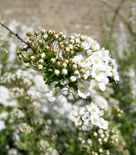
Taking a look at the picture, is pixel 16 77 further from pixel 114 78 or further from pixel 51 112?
pixel 114 78

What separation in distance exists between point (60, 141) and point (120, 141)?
103 cm

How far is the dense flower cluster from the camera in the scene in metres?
1.49

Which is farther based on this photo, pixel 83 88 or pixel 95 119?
pixel 95 119

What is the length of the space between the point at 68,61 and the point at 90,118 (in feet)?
1.75

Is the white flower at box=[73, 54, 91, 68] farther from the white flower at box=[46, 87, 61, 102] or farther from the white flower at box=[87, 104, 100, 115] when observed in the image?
the white flower at box=[87, 104, 100, 115]

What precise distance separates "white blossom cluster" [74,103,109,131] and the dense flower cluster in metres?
0.25

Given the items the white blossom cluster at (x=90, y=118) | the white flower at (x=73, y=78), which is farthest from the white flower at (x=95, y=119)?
the white flower at (x=73, y=78)

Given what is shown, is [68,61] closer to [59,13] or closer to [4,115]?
[4,115]

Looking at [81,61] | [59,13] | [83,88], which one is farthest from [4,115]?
[59,13]

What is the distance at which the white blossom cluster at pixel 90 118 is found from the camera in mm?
1747

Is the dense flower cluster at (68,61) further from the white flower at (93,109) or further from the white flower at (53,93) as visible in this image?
the white flower at (93,109)

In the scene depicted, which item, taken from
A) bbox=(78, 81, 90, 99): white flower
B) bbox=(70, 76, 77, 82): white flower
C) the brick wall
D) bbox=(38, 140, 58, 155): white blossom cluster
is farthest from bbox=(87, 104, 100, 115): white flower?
the brick wall

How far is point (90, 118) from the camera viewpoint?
175 centimetres

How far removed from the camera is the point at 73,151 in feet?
9.80
